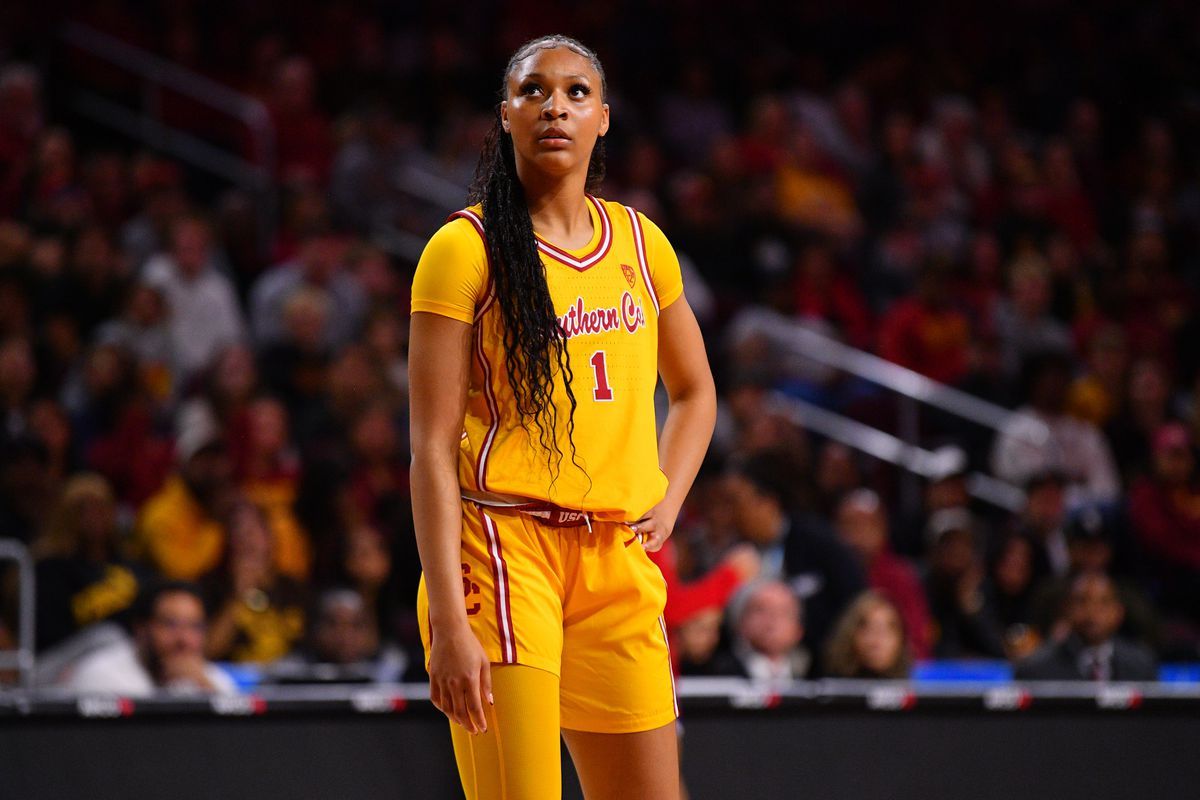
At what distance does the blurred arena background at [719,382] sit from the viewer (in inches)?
185

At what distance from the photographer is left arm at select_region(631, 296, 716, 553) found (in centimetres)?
334

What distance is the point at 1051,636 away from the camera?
7.22 m

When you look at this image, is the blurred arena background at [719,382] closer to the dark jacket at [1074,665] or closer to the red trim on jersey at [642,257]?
the dark jacket at [1074,665]

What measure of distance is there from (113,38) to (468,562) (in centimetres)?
913

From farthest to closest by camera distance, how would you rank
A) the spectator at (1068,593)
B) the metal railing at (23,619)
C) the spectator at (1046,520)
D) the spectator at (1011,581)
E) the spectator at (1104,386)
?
the spectator at (1104,386) → the spectator at (1046,520) → the spectator at (1011,581) → the spectator at (1068,593) → the metal railing at (23,619)

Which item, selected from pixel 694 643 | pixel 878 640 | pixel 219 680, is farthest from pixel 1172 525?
pixel 219 680

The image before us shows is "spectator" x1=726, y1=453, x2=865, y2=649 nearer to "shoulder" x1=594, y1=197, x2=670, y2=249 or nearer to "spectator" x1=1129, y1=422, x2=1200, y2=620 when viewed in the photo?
"spectator" x1=1129, y1=422, x2=1200, y2=620

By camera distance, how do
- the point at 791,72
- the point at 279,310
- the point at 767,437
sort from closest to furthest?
the point at 767,437
the point at 279,310
the point at 791,72

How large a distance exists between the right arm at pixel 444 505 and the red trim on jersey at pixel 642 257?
39 centimetres

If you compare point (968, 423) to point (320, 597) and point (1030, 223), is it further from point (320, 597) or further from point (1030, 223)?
point (320, 597)

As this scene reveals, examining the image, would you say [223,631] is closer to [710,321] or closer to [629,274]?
[629,274]

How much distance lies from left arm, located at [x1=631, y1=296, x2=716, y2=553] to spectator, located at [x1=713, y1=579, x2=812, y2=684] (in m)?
3.04

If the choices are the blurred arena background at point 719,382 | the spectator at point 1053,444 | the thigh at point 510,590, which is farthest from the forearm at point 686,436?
the spectator at point 1053,444

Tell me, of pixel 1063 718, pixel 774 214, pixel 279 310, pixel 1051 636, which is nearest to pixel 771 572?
pixel 1051 636
